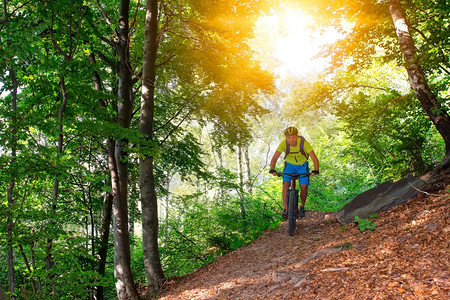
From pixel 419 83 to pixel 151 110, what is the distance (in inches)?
240

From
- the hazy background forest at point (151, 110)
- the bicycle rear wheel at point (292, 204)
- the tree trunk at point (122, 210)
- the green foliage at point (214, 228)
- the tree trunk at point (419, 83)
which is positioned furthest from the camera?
the green foliage at point (214, 228)

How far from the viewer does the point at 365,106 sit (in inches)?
326

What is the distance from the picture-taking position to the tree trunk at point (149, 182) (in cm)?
698

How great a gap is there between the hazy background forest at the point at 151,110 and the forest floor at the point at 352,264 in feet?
6.33

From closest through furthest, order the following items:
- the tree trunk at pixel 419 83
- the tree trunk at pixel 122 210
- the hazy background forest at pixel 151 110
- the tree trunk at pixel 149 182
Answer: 1. the hazy background forest at pixel 151 110
2. the tree trunk at pixel 419 83
3. the tree trunk at pixel 122 210
4. the tree trunk at pixel 149 182

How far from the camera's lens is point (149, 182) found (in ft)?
23.6

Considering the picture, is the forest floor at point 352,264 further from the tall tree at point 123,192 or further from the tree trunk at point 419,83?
the tree trunk at point 419,83

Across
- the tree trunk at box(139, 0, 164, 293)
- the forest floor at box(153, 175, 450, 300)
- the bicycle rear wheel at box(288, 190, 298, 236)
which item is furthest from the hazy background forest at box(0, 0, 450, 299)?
the bicycle rear wheel at box(288, 190, 298, 236)

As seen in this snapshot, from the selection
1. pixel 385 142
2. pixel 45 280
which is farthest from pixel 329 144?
pixel 45 280

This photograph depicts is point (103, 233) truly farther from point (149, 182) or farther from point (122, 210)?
point (122, 210)

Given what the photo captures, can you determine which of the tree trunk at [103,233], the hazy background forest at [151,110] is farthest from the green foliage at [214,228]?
the tree trunk at [103,233]

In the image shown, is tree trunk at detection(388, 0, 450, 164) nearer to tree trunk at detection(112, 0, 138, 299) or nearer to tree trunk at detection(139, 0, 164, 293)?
tree trunk at detection(139, 0, 164, 293)

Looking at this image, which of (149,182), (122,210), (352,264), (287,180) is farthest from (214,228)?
(352,264)

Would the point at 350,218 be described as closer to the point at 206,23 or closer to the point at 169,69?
the point at 206,23
